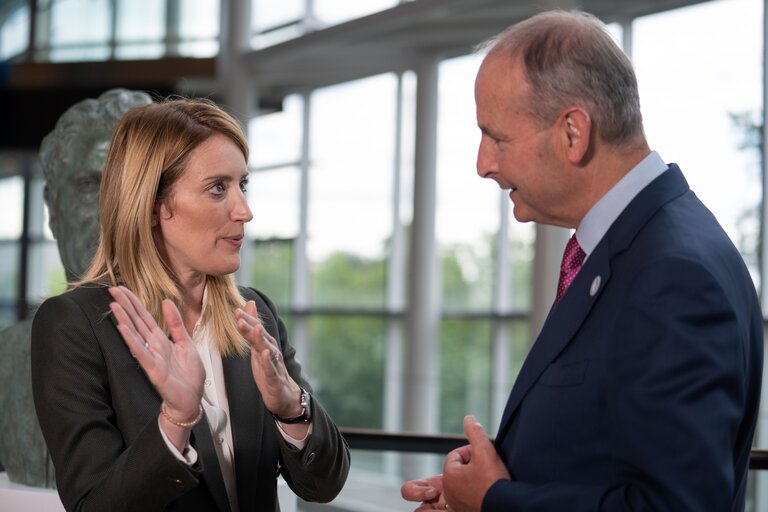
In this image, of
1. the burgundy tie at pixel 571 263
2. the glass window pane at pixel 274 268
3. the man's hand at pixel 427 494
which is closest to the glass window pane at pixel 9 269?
the glass window pane at pixel 274 268

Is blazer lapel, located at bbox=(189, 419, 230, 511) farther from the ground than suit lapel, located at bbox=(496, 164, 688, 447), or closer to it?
closer to it

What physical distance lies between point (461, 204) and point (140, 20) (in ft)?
18.4

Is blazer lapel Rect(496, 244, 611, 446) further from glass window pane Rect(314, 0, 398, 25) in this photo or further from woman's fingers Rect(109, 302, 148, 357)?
glass window pane Rect(314, 0, 398, 25)

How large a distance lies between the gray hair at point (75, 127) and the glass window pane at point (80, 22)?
37.6 feet

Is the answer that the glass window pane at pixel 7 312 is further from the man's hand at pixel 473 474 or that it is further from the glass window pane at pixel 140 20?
the man's hand at pixel 473 474

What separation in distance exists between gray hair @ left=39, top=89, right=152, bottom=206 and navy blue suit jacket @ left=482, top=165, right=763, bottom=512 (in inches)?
83.1

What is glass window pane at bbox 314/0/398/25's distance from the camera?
1263 centimetres

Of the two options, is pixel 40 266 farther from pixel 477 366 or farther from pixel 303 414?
pixel 303 414

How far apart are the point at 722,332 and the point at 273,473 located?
4.46 feet

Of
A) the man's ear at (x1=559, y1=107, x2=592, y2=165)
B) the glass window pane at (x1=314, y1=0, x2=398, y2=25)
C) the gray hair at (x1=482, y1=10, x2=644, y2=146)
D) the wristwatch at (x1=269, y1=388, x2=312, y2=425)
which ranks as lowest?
the wristwatch at (x1=269, y1=388, x2=312, y2=425)

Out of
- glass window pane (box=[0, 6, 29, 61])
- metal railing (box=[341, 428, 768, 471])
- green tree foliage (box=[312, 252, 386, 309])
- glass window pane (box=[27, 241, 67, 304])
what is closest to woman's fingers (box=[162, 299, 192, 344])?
metal railing (box=[341, 428, 768, 471])

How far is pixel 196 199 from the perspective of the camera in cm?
273

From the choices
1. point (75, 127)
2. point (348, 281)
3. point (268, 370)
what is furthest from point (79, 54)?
point (268, 370)

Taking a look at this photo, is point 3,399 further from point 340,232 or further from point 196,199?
point 340,232
